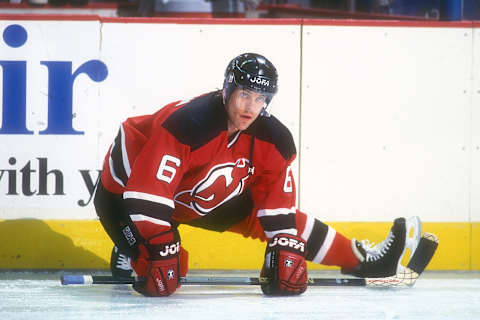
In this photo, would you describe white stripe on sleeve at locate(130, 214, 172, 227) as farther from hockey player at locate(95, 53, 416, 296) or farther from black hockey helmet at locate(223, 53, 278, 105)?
black hockey helmet at locate(223, 53, 278, 105)

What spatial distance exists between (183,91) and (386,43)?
Answer: 971mm

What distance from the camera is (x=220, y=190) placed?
258 cm

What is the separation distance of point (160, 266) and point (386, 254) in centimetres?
98

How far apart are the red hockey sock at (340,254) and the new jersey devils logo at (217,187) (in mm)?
461

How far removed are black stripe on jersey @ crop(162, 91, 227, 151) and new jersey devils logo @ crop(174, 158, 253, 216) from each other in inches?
5.6

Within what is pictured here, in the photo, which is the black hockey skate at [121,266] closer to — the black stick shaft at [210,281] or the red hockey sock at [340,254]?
the black stick shaft at [210,281]

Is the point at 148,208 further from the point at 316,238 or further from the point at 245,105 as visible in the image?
the point at 316,238

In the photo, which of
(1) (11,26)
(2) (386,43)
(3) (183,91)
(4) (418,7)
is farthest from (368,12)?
(1) (11,26)

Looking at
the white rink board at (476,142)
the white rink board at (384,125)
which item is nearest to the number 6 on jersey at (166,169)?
the white rink board at (384,125)

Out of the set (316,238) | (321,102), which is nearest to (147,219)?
(316,238)

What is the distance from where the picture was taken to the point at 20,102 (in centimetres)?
318

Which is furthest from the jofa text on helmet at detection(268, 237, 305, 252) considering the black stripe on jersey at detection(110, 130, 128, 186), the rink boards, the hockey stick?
the rink boards

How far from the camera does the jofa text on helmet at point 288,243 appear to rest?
254 cm

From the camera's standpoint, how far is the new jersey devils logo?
8.30ft
